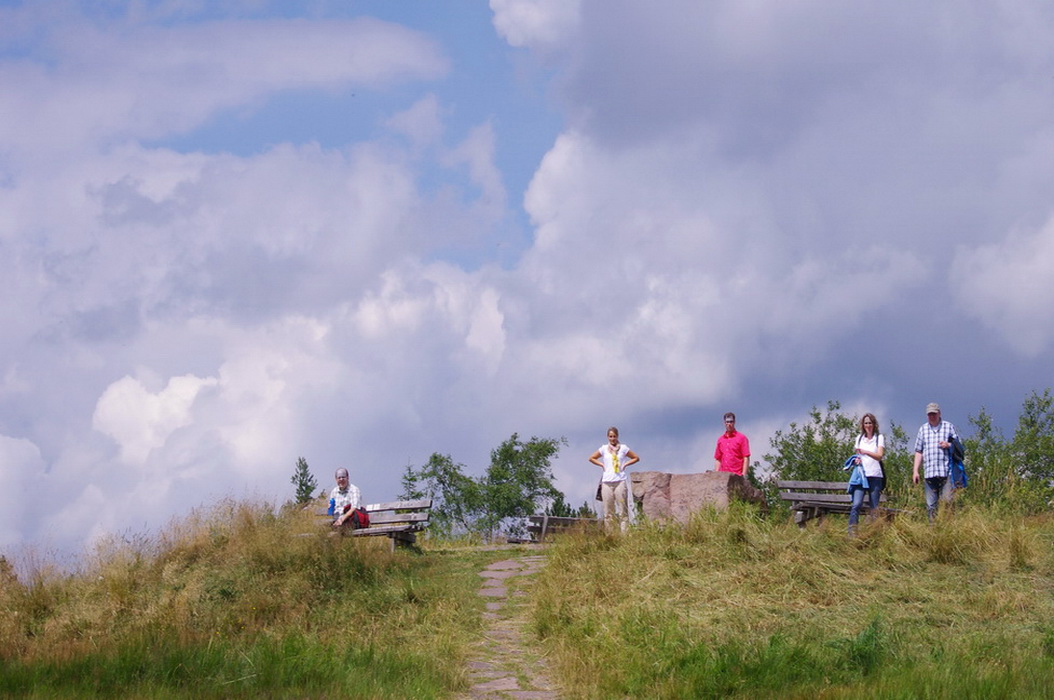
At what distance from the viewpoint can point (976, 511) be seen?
43.6ft

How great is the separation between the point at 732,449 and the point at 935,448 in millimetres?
2868

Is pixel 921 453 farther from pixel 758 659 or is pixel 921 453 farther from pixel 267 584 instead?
pixel 267 584

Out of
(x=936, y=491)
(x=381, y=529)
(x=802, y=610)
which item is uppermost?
(x=936, y=491)

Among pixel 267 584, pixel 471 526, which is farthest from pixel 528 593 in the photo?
pixel 471 526

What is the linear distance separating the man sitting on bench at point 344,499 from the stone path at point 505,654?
245 centimetres

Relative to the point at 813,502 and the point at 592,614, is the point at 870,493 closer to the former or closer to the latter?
the point at 813,502

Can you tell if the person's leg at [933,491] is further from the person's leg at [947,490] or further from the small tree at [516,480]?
the small tree at [516,480]

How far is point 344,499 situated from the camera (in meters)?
16.6

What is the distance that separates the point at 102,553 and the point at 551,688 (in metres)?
7.56

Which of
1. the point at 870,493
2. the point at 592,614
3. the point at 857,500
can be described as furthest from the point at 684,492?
the point at 592,614

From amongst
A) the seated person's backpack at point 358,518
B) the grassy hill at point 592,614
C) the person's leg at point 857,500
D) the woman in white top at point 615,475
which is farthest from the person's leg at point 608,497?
the seated person's backpack at point 358,518

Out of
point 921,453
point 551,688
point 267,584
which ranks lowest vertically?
point 551,688

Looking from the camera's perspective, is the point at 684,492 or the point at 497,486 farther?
the point at 497,486

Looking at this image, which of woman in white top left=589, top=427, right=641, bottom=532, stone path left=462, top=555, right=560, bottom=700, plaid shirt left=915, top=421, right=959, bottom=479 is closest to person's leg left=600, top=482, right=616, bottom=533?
woman in white top left=589, top=427, right=641, bottom=532
